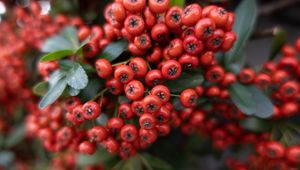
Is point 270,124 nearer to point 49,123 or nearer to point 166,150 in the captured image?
point 166,150

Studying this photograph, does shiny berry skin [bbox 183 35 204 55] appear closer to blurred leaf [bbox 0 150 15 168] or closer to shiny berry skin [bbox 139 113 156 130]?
shiny berry skin [bbox 139 113 156 130]

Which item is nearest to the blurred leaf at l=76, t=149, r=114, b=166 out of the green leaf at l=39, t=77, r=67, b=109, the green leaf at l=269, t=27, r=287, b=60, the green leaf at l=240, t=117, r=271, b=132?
the green leaf at l=39, t=77, r=67, b=109

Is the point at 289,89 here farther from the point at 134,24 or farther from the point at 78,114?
the point at 78,114

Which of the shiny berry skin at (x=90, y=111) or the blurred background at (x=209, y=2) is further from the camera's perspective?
the blurred background at (x=209, y=2)

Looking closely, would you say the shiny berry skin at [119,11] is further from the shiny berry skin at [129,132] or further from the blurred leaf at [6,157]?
the blurred leaf at [6,157]

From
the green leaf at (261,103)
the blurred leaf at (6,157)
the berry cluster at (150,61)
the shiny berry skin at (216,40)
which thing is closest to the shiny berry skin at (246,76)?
the green leaf at (261,103)
